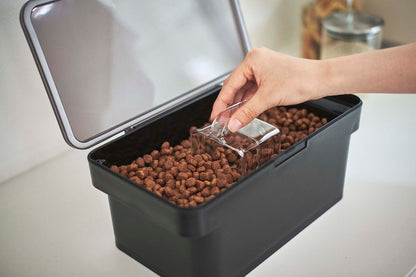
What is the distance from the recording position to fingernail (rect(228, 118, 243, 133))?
0.87 m

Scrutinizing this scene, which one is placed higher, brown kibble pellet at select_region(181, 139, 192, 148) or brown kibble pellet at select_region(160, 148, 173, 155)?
brown kibble pellet at select_region(160, 148, 173, 155)

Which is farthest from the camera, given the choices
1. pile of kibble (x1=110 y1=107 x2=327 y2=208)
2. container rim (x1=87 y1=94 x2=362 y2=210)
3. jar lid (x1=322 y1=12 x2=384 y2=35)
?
jar lid (x1=322 y1=12 x2=384 y2=35)

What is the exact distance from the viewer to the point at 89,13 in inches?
36.3

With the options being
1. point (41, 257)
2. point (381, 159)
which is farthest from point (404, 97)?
point (41, 257)

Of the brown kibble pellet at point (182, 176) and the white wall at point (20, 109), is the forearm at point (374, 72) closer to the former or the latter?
the brown kibble pellet at point (182, 176)

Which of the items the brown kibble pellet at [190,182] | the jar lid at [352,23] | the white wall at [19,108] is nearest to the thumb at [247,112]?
the brown kibble pellet at [190,182]

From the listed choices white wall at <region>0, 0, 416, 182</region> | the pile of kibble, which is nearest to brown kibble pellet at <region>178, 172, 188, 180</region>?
the pile of kibble

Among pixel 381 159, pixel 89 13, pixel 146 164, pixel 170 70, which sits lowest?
pixel 381 159

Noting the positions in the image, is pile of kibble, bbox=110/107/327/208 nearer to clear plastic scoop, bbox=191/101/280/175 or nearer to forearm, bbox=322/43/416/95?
clear plastic scoop, bbox=191/101/280/175

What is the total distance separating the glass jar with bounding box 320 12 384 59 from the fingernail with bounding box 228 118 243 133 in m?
0.65

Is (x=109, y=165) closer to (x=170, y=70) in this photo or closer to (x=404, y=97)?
(x=170, y=70)

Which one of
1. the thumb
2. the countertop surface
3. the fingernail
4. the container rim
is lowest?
the countertop surface

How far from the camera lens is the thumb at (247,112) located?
2.85 feet

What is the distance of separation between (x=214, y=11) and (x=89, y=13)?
28cm
